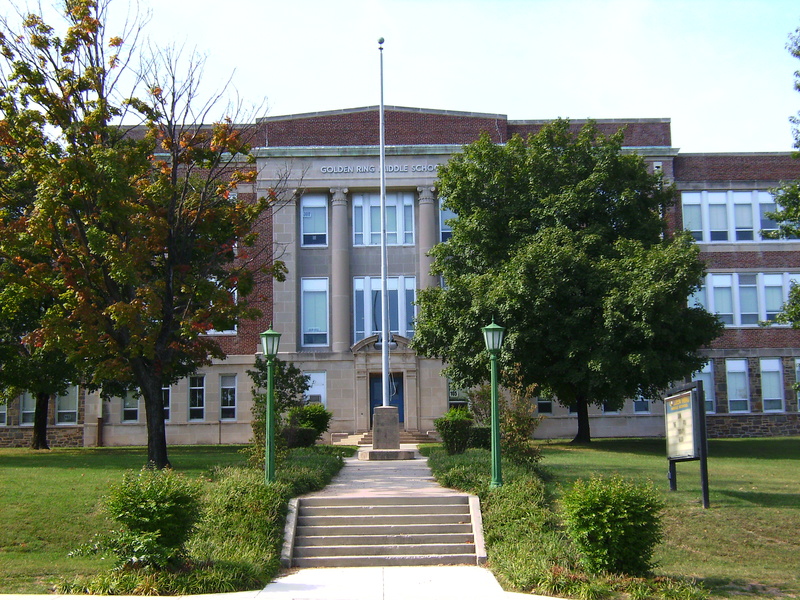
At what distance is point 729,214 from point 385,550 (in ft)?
99.5

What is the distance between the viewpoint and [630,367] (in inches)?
1024

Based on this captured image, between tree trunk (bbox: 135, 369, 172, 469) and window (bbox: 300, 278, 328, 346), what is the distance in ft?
53.1

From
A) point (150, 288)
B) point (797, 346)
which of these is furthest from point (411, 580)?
point (797, 346)

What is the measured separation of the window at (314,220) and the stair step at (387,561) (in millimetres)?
25689

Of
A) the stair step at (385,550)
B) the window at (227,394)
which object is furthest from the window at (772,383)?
the stair step at (385,550)

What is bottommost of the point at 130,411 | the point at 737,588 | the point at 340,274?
the point at 737,588

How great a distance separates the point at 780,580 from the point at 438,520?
557 cm

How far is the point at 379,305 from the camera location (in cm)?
3784

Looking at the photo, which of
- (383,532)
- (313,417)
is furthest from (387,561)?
(313,417)

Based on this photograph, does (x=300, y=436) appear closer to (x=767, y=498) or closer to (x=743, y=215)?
(x=767, y=498)

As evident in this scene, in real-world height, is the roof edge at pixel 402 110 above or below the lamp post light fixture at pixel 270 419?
above

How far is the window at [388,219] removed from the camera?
1508 inches

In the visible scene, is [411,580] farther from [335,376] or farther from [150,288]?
[335,376]

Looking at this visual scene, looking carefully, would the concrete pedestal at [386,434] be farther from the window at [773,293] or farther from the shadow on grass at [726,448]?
the window at [773,293]
